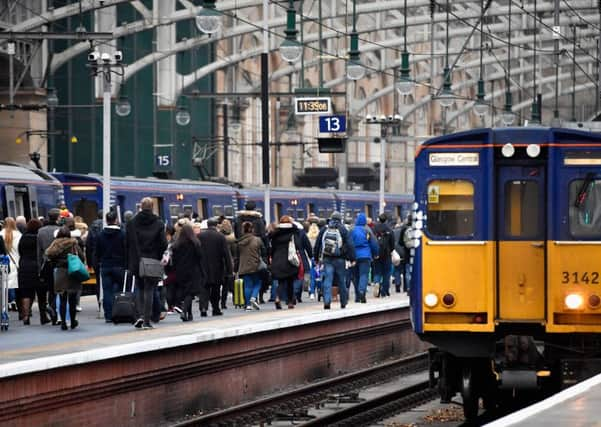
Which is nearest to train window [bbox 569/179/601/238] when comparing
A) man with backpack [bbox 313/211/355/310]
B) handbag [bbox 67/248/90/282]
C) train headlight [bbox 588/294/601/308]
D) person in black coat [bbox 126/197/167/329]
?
train headlight [bbox 588/294/601/308]

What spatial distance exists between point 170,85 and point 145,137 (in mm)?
8122

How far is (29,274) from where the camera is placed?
2412 centimetres

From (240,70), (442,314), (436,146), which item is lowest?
(442,314)

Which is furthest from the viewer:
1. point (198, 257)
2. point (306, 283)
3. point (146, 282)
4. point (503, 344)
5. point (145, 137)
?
point (145, 137)

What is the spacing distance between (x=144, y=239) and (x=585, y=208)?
728 cm

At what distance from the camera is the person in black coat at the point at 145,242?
21953 mm

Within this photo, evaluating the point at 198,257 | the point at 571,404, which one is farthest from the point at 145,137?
the point at 571,404

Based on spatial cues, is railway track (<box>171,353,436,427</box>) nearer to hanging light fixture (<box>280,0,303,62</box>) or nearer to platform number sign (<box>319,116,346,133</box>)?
hanging light fixture (<box>280,0,303,62</box>)

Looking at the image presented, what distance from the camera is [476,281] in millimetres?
16906

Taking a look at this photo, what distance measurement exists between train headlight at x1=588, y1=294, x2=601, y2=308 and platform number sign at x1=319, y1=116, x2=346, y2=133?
70.9 feet

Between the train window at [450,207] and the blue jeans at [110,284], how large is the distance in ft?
25.1

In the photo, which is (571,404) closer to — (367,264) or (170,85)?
(367,264)

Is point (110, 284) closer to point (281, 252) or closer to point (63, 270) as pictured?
point (63, 270)

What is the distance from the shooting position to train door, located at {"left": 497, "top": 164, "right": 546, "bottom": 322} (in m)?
16.9
